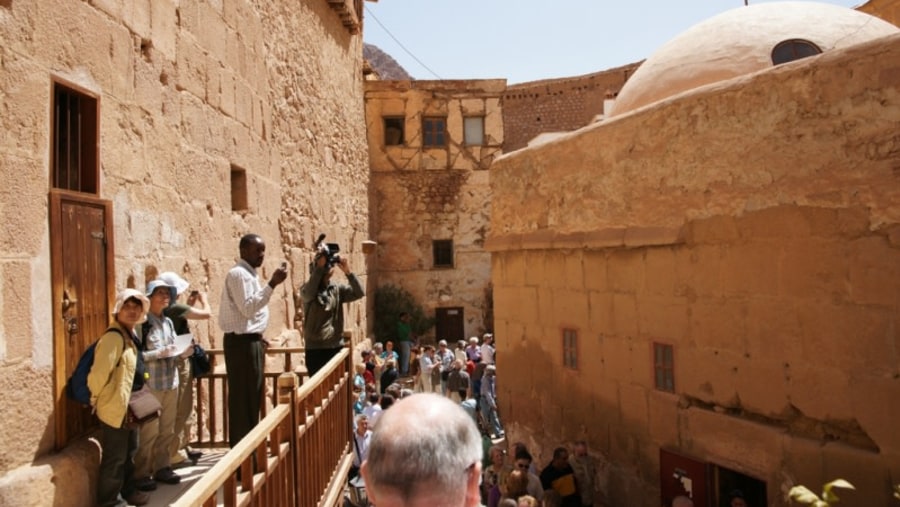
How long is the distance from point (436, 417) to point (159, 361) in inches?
123

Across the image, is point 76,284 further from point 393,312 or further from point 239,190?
point 393,312

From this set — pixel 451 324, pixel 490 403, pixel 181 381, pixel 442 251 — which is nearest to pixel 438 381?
pixel 490 403

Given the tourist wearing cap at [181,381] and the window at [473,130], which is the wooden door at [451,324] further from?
the tourist wearing cap at [181,381]

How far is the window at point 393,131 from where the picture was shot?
1870cm

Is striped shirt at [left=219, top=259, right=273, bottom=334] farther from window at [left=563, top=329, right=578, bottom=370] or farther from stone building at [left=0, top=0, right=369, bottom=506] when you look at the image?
window at [left=563, top=329, right=578, bottom=370]

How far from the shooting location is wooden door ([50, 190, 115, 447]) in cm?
380

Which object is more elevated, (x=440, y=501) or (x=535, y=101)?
(x=535, y=101)

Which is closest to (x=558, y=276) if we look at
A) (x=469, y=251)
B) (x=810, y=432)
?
(x=810, y=432)

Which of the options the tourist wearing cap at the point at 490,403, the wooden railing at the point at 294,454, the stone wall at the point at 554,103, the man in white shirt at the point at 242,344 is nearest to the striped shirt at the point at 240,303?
the man in white shirt at the point at 242,344

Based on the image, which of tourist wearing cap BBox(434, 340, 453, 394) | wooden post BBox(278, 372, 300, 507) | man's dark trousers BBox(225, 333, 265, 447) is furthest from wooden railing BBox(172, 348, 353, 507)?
tourist wearing cap BBox(434, 340, 453, 394)

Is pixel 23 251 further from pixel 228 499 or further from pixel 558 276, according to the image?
pixel 558 276

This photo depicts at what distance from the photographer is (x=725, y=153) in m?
5.21

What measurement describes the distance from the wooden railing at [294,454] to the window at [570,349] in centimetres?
252

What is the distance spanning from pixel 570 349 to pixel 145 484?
4432 mm
